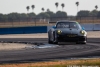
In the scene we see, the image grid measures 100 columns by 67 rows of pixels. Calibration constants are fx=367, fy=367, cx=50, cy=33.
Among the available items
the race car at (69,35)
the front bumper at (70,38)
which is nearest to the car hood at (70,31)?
the race car at (69,35)

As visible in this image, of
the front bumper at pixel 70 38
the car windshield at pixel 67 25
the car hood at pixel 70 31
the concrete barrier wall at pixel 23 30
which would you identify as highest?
the car windshield at pixel 67 25

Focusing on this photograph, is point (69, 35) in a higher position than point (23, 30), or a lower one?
higher

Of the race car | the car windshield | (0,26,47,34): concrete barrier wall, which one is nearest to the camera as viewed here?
the race car

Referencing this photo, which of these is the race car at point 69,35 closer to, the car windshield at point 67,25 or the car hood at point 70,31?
the car hood at point 70,31

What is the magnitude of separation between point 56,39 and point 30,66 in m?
7.79

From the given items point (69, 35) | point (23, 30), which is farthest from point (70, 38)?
point (23, 30)

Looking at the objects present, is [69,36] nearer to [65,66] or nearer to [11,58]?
[11,58]

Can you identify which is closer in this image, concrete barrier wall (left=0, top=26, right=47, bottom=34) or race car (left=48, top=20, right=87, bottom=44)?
race car (left=48, top=20, right=87, bottom=44)

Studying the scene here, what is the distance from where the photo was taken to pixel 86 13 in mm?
135250

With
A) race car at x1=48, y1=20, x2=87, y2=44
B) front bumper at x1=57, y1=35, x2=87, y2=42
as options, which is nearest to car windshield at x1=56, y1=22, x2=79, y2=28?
race car at x1=48, y1=20, x2=87, y2=44

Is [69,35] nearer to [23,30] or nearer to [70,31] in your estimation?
[70,31]

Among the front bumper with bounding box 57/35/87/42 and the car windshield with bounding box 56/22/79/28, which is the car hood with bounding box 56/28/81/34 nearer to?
the front bumper with bounding box 57/35/87/42

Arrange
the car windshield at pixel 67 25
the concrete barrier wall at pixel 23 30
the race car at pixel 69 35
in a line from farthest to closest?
the concrete barrier wall at pixel 23 30 → the car windshield at pixel 67 25 → the race car at pixel 69 35

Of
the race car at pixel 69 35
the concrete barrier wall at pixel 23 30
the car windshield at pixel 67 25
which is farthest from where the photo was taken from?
the concrete barrier wall at pixel 23 30
